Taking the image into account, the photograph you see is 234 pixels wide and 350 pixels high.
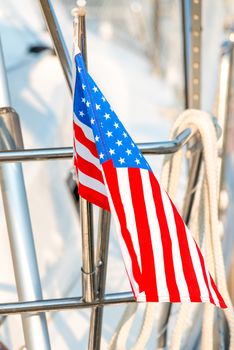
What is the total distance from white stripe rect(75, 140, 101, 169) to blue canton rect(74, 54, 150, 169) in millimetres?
35

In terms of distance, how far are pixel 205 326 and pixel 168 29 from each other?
3.80 meters

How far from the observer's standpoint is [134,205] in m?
1.04

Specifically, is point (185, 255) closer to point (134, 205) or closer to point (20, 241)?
point (134, 205)

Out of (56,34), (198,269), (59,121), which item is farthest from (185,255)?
(59,121)

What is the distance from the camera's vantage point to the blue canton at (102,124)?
1024mm

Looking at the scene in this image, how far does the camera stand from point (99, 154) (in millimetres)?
1021

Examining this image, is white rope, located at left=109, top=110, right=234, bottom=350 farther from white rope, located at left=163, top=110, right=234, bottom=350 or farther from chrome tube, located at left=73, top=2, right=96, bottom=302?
chrome tube, located at left=73, top=2, right=96, bottom=302

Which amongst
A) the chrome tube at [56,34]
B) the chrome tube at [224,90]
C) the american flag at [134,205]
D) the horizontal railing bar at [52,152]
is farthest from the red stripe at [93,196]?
the chrome tube at [224,90]

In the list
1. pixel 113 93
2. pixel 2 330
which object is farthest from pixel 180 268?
pixel 113 93

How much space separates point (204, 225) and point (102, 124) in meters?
0.42

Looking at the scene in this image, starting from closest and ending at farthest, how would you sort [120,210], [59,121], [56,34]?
[120,210] < [56,34] < [59,121]

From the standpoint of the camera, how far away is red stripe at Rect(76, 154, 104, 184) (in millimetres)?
1060

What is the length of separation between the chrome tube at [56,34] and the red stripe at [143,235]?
0.33 meters

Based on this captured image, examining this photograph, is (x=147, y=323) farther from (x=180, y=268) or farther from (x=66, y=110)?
(x=66, y=110)
